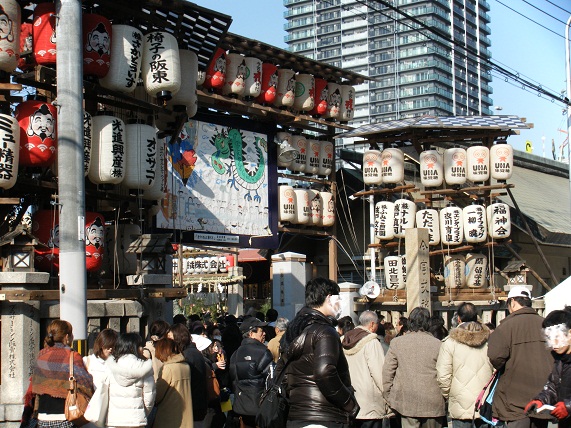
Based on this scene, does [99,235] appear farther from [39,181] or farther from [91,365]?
[91,365]

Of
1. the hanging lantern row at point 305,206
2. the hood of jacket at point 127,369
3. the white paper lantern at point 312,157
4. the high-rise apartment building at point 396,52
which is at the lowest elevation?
the hood of jacket at point 127,369

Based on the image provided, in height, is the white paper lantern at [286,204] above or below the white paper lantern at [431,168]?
below

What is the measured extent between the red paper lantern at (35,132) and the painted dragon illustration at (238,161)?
38.9 feet

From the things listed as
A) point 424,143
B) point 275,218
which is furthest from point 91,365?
point 424,143

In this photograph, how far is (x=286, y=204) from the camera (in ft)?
84.5

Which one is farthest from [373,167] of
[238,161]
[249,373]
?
[249,373]

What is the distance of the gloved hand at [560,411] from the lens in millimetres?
6184

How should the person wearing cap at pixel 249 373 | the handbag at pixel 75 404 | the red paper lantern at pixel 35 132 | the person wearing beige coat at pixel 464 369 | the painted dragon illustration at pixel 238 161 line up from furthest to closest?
the painted dragon illustration at pixel 238 161
the red paper lantern at pixel 35 132
the person wearing cap at pixel 249 373
the person wearing beige coat at pixel 464 369
the handbag at pixel 75 404

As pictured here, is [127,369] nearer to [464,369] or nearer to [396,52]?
Result: [464,369]

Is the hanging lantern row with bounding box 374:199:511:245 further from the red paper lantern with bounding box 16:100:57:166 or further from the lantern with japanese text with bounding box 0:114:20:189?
the lantern with japanese text with bounding box 0:114:20:189

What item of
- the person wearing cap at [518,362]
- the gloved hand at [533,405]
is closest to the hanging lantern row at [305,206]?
the person wearing cap at [518,362]

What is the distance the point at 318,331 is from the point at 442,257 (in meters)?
20.3

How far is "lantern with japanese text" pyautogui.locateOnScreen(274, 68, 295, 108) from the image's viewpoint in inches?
997

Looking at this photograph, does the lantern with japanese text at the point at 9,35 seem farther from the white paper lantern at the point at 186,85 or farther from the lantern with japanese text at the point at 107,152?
the white paper lantern at the point at 186,85
